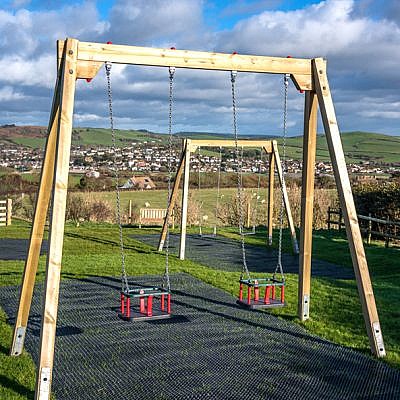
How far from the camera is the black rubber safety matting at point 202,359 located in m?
4.31

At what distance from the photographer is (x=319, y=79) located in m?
5.63

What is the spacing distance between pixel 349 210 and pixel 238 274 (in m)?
4.81

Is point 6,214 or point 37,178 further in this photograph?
point 37,178

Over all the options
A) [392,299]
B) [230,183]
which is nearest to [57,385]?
[392,299]

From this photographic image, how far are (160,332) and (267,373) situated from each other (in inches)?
60.7

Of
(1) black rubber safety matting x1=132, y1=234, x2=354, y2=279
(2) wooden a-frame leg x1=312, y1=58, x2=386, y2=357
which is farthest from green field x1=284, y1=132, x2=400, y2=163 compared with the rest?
(2) wooden a-frame leg x1=312, y1=58, x2=386, y2=357

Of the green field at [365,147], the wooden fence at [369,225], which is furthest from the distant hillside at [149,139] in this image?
the wooden fence at [369,225]

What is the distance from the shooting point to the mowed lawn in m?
5.11

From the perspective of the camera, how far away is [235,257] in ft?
40.7

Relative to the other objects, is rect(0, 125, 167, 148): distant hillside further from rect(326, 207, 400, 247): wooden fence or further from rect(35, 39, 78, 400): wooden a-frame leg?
rect(35, 39, 78, 400): wooden a-frame leg

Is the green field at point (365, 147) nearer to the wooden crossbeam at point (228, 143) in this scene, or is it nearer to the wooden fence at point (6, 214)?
the wooden fence at point (6, 214)

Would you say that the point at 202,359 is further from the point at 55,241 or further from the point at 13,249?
the point at 13,249

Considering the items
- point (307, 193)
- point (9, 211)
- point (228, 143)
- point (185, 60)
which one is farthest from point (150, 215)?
point (185, 60)

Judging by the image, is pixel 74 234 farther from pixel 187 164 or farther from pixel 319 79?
pixel 319 79
